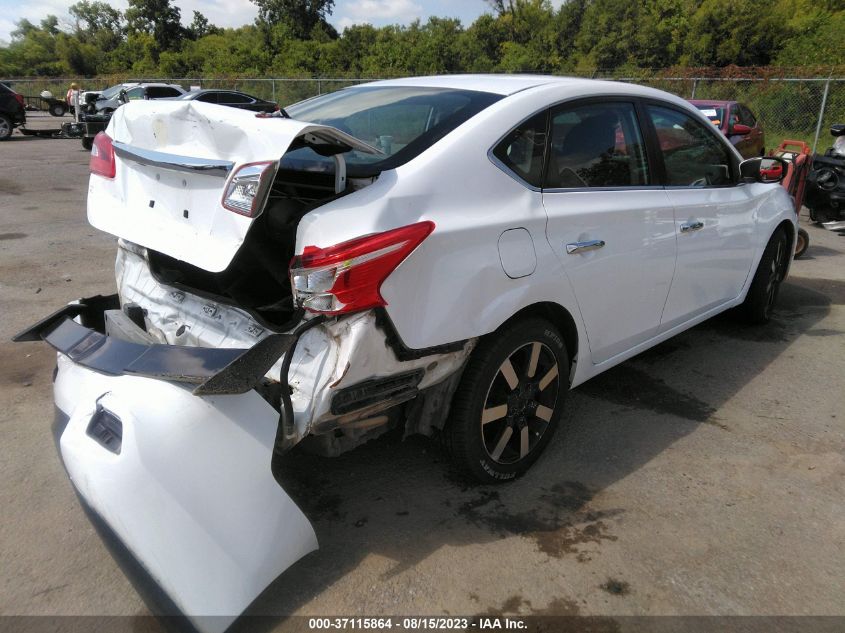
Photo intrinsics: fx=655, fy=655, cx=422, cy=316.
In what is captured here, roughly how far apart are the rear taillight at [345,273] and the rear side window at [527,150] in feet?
2.60

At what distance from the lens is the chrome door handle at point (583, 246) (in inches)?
115

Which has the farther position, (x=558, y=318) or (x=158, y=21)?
(x=158, y=21)

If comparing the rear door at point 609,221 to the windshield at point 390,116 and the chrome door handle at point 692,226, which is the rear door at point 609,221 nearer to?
the chrome door handle at point 692,226

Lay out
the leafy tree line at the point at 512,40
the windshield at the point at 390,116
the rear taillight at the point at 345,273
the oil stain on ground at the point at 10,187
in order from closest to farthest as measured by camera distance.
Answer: the rear taillight at the point at 345,273 < the windshield at the point at 390,116 < the oil stain on ground at the point at 10,187 < the leafy tree line at the point at 512,40

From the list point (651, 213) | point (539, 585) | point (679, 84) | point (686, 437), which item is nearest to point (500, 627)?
point (539, 585)

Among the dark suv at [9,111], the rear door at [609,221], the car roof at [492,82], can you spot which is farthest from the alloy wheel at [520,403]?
the dark suv at [9,111]

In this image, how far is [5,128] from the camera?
2016 centimetres

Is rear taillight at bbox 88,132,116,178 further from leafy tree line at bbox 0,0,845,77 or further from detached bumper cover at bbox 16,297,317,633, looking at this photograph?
leafy tree line at bbox 0,0,845,77

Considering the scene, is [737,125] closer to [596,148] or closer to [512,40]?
[596,148]

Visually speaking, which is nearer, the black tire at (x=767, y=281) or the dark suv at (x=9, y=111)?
the black tire at (x=767, y=281)

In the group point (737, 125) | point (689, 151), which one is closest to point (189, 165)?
point (689, 151)

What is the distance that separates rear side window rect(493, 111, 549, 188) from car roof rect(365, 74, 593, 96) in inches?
7.9

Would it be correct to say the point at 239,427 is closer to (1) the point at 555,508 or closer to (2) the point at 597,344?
(1) the point at 555,508

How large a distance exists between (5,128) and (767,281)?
22367mm
